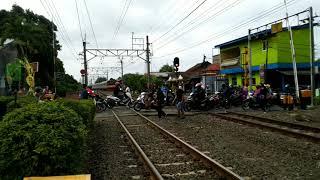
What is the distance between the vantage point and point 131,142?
13172mm

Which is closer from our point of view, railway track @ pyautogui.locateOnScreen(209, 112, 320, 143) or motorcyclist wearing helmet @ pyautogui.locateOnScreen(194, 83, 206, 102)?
railway track @ pyautogui.locateOnScreen(209, 112, 320, 143)

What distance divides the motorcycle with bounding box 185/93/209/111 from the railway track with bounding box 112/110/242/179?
11.1 m

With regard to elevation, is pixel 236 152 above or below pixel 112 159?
above

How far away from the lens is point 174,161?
9.81 metres

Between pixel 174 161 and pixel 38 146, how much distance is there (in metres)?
4.81

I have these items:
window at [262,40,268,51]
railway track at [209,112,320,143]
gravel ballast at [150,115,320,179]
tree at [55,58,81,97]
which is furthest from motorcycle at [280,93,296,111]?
tree at [55,58,81,97]

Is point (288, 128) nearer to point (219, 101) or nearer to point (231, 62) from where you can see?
point (219, 101)

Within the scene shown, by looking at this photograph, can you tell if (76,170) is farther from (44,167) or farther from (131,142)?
(131,142)

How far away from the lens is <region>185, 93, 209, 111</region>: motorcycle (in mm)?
25609

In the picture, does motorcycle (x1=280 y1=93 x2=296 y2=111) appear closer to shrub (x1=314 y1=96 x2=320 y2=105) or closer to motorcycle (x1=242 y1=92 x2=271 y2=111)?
motorcycle (x1=242 y1=92 x2=271 y2=111)

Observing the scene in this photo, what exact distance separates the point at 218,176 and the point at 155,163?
1.97m

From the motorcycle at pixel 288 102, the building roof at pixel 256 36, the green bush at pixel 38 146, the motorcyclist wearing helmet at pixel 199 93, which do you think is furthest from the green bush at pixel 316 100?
the green bush at pixel 38 146

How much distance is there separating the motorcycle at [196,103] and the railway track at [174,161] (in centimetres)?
1112

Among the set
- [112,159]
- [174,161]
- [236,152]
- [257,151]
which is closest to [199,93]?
[257,151]
